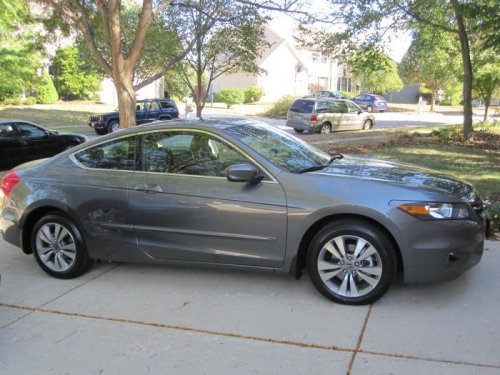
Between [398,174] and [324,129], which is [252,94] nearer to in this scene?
[324,129]

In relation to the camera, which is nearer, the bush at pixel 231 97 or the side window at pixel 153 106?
the side window at pixel 153 106

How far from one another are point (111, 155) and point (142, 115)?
17907mm

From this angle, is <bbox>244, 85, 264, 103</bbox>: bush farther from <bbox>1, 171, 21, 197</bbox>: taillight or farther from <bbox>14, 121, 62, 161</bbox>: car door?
<bbox>1, 171, 21, 197</bbox>: taillight

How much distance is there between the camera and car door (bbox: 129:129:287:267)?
411cm

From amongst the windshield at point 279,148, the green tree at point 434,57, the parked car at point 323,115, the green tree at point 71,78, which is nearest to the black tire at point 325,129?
the parked car at point 323,115

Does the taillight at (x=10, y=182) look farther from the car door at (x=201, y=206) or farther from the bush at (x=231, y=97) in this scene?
the bush at (x=231, y=97)

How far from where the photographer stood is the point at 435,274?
3.82m

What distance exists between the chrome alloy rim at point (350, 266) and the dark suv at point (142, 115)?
18.1 m

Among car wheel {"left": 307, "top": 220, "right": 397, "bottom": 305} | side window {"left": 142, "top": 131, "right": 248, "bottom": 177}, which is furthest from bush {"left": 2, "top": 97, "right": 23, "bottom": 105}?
car wheel {"left": 307, "top": 220, "right": 397, "bottom": 305}

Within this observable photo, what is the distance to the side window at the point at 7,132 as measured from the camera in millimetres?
12591

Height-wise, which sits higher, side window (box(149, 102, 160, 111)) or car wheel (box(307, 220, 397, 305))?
side window (box(149, 102, 160, 111))

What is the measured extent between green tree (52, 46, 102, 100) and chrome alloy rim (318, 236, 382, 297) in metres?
32.9

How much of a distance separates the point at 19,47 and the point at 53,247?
24583mm

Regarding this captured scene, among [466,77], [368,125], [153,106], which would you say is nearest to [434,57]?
[368,125]
